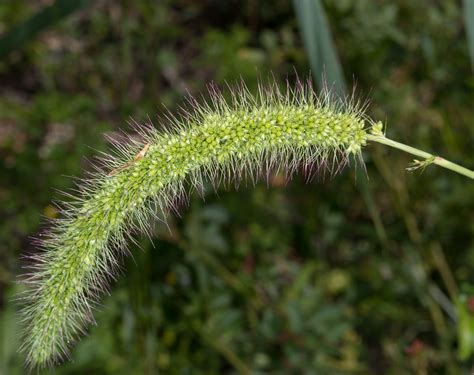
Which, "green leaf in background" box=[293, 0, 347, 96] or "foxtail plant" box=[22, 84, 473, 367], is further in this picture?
"green leaf in background" box=[293, 0, 347, 96]

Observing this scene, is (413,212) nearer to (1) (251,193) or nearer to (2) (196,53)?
(1) (251,193)

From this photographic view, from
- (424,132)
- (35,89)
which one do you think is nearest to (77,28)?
(35,89)

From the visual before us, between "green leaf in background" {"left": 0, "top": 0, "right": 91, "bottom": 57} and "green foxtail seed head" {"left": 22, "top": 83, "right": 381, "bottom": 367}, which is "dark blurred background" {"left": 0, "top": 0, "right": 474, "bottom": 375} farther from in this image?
"green foxtail seed head" {"left": 22, "top": 83, "right": 381, "bottom": 367}

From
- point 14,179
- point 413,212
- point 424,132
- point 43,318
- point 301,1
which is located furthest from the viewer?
point 424,132

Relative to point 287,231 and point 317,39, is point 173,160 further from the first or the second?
point 287,231

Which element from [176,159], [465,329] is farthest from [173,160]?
[465,329]

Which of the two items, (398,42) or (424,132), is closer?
(398,42)

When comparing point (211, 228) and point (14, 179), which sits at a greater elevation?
point (14, 179)

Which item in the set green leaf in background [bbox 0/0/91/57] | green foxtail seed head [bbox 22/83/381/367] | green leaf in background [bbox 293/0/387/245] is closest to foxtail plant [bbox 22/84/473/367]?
green foxtail seed head [bbox 22/83/381/367]
